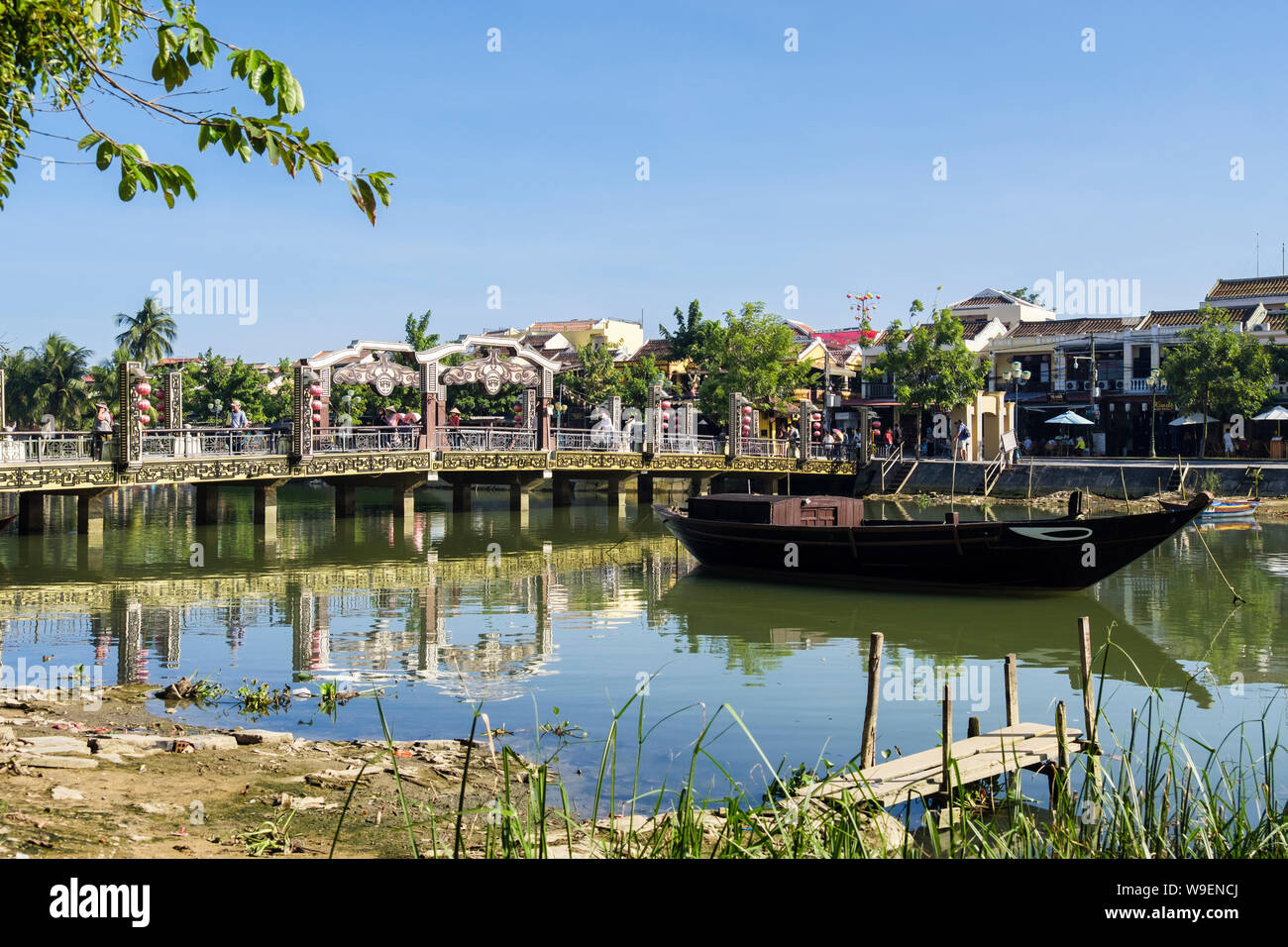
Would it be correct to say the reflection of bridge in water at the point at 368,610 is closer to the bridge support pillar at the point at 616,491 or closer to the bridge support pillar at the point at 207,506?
the bridge support pillar at the point at 207,506

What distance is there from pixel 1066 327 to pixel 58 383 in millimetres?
47797

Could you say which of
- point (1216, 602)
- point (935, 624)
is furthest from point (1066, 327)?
point (935, 624)

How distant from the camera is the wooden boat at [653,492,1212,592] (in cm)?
1945

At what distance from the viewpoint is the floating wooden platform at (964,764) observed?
7.87m

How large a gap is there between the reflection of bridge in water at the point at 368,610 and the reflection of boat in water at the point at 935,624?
5.40 feet

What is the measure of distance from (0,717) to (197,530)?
69.0 feet

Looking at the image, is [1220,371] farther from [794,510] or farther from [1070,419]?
[794,510]

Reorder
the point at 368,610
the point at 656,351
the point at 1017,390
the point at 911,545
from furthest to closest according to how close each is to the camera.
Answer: the point at 656,351, the point at 1017,390, the point at 911,545, the point at 368,610

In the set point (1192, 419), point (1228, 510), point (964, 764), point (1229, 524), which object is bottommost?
point (964, 764)

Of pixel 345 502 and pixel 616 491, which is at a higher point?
pixel 616 491

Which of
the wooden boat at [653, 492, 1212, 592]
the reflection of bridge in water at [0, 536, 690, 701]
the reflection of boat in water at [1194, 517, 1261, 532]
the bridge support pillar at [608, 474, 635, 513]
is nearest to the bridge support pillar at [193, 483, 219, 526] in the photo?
the reflection of bridge in water at [0, 536, 690, 701]

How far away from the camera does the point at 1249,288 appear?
5006cm

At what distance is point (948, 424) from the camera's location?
52.2m
